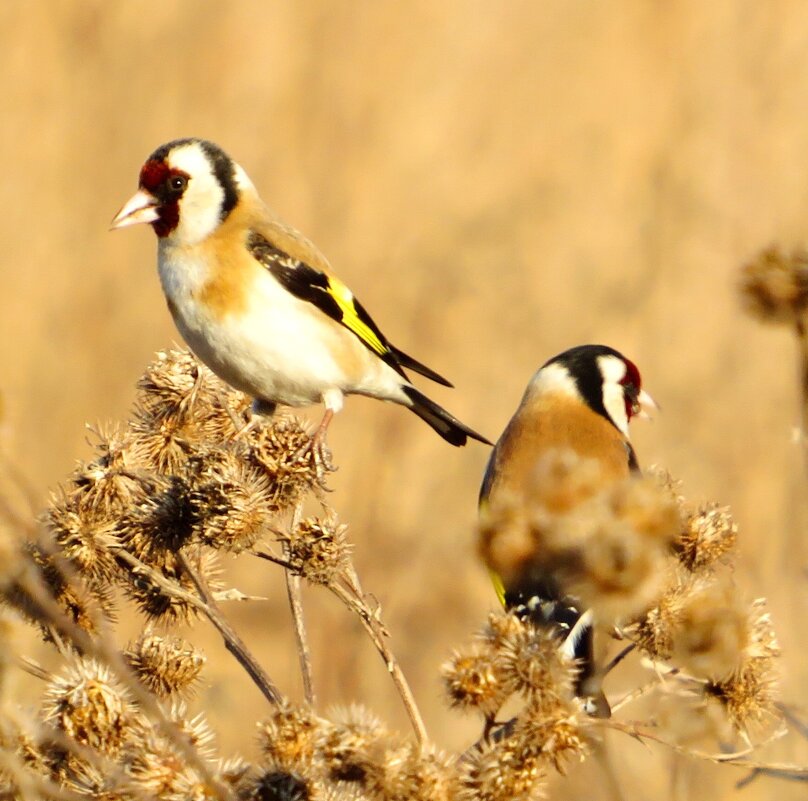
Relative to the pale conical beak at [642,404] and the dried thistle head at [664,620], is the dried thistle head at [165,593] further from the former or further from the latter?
the pale conical beak at [642,404]

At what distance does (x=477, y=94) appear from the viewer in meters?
8.07

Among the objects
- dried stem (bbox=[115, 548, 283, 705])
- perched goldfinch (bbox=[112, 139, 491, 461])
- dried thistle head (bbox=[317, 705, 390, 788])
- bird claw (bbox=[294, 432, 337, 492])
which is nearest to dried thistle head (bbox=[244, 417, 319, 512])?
→ bird claw (bbox=[294, 432, 337, 492])

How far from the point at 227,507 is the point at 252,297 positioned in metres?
1.24

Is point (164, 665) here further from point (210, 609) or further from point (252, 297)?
point (252, 297)

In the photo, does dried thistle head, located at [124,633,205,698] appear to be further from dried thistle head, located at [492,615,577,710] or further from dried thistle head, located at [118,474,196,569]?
dried thistle head, located at [492,615,577,710]

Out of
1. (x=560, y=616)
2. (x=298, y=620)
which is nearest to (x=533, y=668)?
(x=560, y=616)

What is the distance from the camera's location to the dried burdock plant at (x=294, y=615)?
67.9 inches

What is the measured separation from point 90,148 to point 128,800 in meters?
6.28

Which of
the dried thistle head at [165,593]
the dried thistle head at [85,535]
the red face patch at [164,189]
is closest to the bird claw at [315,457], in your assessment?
the dried thistle head at [165,593]

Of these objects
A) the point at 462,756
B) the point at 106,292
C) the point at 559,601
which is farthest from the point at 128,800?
the point at 106,292

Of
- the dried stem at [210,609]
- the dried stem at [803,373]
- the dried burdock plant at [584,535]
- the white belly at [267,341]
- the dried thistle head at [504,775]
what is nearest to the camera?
the dried burdock plant at [584,535]

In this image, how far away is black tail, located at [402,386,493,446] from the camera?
4.27m

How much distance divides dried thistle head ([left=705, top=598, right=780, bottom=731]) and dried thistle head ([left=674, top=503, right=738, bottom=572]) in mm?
254

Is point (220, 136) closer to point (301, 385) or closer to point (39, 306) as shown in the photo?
point (39, 306)
